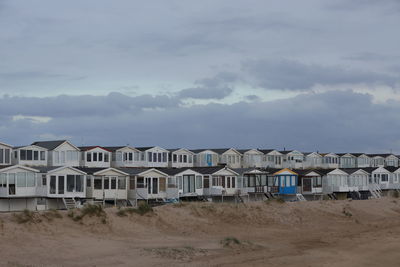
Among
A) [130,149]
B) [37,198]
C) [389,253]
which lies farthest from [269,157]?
[389,253]

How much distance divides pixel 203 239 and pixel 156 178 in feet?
68.6

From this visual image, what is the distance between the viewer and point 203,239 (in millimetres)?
42094

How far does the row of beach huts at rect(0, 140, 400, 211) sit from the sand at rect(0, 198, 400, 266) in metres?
10.1

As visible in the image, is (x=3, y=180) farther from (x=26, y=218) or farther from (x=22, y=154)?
(x=26, y=218)

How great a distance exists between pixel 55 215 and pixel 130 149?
4122cm

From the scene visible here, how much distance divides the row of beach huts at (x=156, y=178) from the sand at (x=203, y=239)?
1010 cm

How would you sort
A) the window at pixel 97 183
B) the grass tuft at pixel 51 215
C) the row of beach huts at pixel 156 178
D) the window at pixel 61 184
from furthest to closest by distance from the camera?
the window at pixel 97 183
the window at pixel 61 184
the row of beach huts at pixel 156 178
the grass tuft at pixel 51 215

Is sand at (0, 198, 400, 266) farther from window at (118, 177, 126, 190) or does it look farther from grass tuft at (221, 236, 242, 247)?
window at (118, 177, 126, 190)

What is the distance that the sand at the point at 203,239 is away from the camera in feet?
109

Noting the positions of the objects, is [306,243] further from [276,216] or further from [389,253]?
[276,216]

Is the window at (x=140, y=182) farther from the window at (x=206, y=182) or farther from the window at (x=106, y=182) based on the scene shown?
the window at (x=206, y=182)

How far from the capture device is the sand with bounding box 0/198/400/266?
109 feet

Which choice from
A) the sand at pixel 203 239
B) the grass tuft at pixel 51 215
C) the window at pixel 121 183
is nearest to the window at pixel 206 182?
the window at pixel 121 183

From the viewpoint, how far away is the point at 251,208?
179 feet
